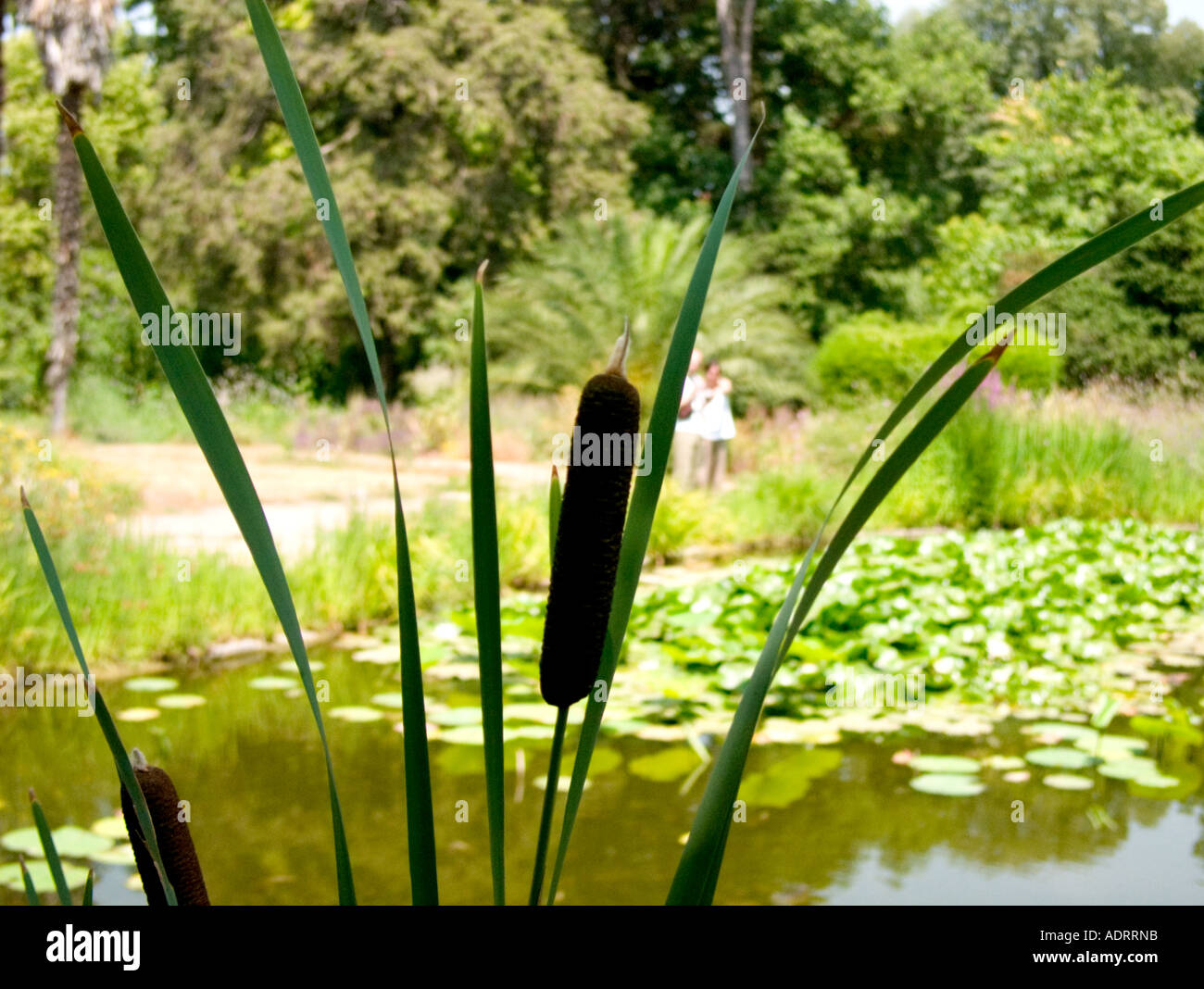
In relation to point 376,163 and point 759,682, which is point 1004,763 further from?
point 376,163

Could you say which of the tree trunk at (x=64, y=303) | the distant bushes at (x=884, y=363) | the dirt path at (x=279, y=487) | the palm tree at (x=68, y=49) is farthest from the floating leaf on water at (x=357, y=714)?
the tree trunk at (x=64, y=303)

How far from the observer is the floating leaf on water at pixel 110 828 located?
276 centimetres

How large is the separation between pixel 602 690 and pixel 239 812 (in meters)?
2.69

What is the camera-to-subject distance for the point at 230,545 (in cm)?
609

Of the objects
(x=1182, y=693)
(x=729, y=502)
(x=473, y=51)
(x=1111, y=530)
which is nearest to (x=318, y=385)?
(x=473, y=51)

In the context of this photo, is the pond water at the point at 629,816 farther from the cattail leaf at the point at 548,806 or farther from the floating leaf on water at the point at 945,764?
the cattail leaf at the point at 548,806

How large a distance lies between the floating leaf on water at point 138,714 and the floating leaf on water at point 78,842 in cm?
76

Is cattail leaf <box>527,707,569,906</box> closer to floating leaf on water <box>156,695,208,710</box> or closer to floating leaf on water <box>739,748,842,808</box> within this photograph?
floating leaf on water <box>739,748,842,808</box>

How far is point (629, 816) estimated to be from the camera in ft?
9.75

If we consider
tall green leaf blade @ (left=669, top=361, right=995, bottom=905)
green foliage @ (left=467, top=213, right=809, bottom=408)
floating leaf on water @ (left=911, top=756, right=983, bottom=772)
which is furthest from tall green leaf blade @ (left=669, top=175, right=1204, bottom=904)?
green foliage @ (left=467, top=213, right=809, bottom=408)

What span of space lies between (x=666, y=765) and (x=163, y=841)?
290cm

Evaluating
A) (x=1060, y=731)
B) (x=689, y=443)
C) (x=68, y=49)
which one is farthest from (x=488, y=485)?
(x=68, y=49)
